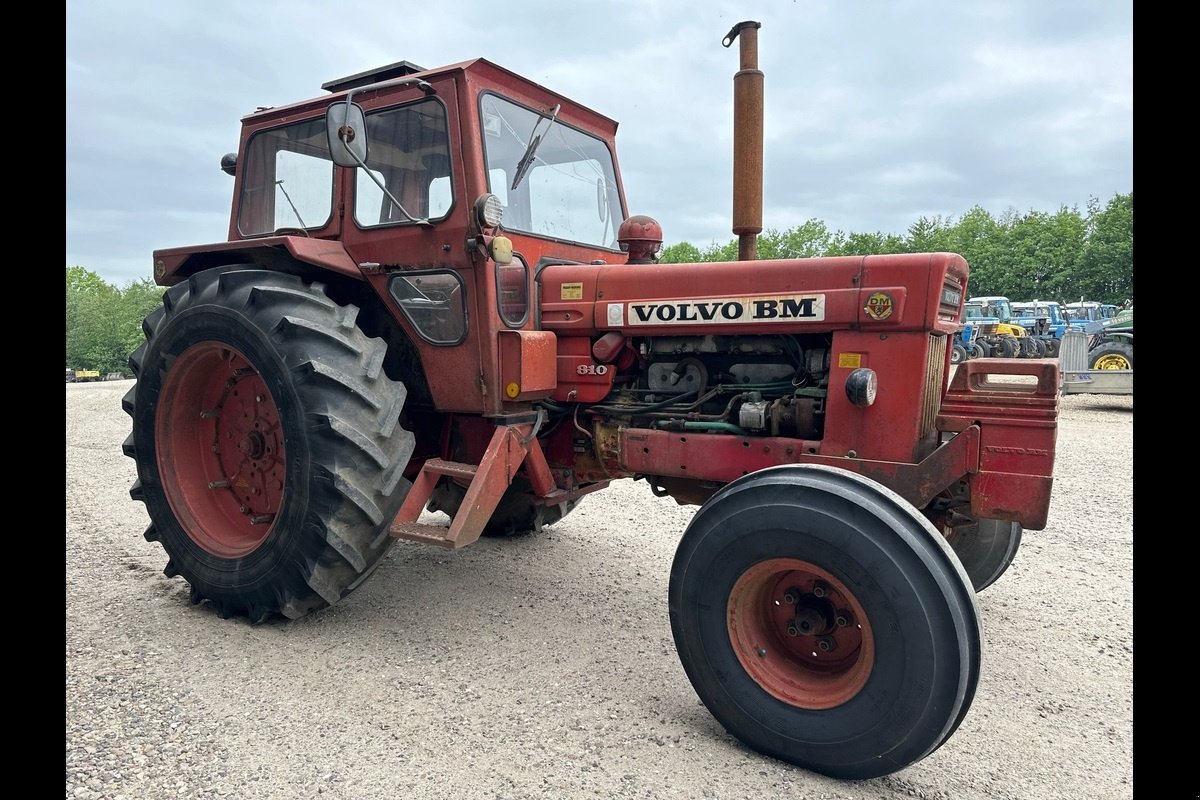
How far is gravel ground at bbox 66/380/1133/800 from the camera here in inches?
95.7

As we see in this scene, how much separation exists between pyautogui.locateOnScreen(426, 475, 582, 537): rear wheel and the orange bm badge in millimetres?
2227

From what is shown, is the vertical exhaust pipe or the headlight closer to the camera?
the headlight

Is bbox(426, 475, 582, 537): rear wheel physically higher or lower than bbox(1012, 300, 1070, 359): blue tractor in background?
lower

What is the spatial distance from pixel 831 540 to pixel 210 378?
3.29 m

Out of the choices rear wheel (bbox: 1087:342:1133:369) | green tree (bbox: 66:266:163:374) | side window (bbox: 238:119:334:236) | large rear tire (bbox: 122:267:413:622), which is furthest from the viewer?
green tree (bbox: 66:266:163:374)

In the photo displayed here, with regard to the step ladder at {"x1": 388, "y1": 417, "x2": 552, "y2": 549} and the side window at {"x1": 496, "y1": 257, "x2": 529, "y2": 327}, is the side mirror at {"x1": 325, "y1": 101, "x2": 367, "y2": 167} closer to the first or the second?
the side window at {"x1": 496, "y1": 257, "x2": 529, "y2": 327}

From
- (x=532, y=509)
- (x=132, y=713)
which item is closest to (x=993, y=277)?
(x=532, y=509)

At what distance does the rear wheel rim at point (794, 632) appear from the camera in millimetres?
2555

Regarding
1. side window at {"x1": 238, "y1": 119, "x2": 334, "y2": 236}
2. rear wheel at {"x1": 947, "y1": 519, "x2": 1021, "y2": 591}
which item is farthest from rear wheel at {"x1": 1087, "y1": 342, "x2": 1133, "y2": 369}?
side window at {"x1": 238, "y1": 119, "x2": 334, "y2": 236}

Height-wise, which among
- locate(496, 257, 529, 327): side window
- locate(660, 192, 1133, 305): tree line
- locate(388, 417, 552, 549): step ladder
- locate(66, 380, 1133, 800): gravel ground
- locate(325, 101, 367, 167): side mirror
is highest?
locate(660, 192, 1133, 305): tree line

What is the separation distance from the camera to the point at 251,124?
4.28 metres

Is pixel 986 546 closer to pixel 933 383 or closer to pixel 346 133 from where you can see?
pixel 933 383

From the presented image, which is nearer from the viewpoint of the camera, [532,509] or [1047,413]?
[1047,413]
